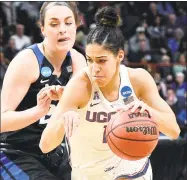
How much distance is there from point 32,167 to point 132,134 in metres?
0.79

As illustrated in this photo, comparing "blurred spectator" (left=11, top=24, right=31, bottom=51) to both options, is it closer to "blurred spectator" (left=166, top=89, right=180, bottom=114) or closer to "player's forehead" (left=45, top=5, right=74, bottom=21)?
"blurred spectator" (left=166, top=89, right=180, bottom=114)

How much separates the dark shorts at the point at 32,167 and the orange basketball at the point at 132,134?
0.60m

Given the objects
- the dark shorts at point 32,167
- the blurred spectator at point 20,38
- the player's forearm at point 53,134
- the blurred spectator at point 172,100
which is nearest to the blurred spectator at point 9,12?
the blurred spectator at point 20,38

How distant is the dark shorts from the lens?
291 centimetres

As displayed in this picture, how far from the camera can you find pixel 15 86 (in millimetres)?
2852

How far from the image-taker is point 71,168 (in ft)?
9.84

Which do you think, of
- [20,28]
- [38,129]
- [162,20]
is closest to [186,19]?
[162,20]

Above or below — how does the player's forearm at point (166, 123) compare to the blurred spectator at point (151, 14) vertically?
above

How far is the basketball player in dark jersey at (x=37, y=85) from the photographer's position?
287 centimetres

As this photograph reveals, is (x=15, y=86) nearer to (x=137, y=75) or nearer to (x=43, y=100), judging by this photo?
(x=43, y=100)

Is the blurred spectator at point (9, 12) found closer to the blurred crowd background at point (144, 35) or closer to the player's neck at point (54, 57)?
the blurred crowd background at point (144, 35)

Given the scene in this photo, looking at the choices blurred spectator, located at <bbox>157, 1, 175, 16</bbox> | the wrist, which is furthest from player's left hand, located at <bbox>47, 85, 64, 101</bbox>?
blurred spectator, located at <bbox>157, 1, 175, 16</bbox>

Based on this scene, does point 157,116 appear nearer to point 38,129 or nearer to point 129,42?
point 38,129

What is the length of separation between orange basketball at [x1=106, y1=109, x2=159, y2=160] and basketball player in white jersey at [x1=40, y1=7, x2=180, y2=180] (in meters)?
0.09
